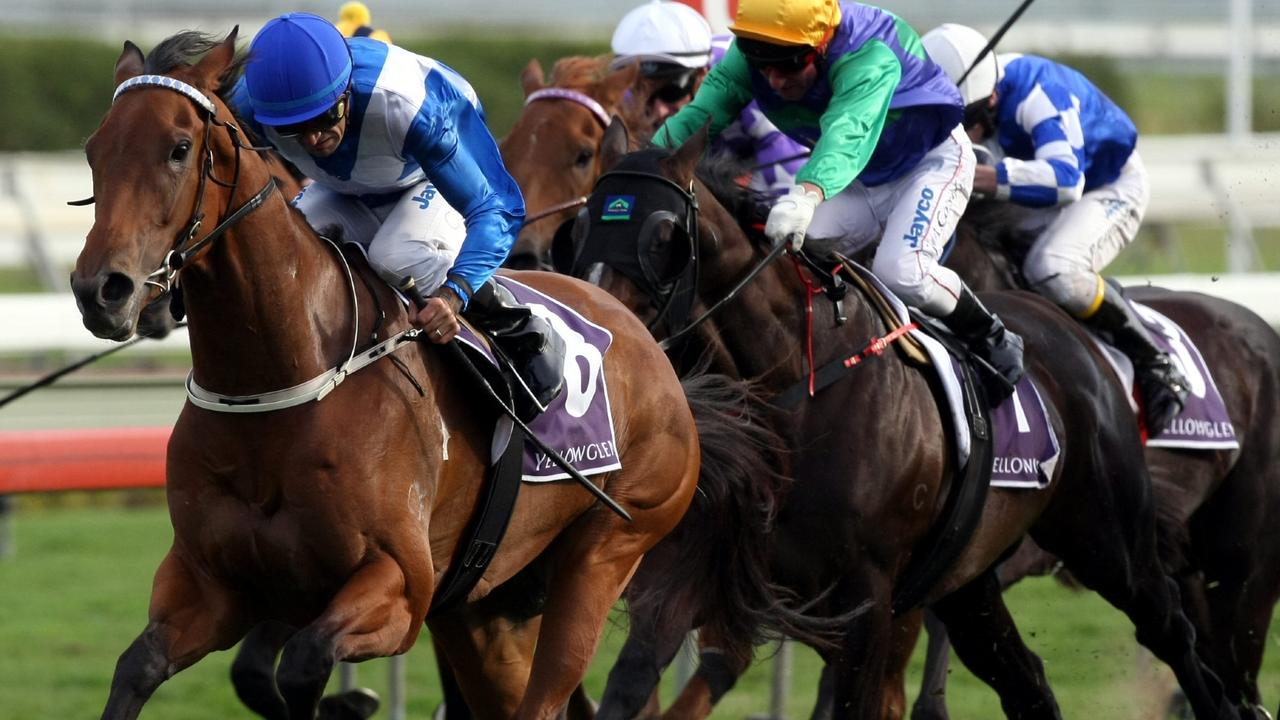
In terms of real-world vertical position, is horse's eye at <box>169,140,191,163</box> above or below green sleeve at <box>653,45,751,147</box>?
above

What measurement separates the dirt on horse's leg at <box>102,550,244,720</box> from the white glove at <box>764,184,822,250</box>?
1543mm

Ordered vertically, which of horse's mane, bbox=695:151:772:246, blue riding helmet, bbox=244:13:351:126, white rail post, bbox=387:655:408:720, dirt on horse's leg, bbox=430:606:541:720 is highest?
blue riding helmet, bbox=244:13:351:126

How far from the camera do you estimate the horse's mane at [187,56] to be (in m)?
3.30

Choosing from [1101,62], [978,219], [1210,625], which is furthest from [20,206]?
[1101,62]

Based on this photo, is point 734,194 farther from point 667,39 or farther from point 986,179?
point 667,39

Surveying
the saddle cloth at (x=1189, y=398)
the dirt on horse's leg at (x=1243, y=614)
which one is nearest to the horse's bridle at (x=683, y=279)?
the saddle cloth at (x=1189, y=398)

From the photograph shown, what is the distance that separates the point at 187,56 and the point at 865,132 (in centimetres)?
177

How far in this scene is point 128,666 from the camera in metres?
3.40

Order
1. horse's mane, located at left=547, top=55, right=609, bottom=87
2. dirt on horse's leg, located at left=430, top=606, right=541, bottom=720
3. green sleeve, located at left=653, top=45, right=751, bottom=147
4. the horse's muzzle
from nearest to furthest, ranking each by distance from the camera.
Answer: the horse's muzzle < dirt on horse's leg, located at left=430, top=606, right=541, bottom=720 < green sleeve, located at left=653, top=45, right=751, bottom=147 < horse's mane, located at left=547, top=55, right=609, bottom=87

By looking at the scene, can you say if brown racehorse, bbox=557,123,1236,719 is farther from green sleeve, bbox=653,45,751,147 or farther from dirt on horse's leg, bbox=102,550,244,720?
dirt on horse's leg, bbox=102,550,244,720

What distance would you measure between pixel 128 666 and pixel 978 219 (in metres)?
3.13

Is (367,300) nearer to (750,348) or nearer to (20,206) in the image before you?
(750,348)

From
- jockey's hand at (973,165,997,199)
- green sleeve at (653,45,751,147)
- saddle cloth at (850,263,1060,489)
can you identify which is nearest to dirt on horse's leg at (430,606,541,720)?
saddle cloth at (850,263,1060,489)

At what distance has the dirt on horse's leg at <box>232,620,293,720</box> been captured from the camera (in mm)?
4648
